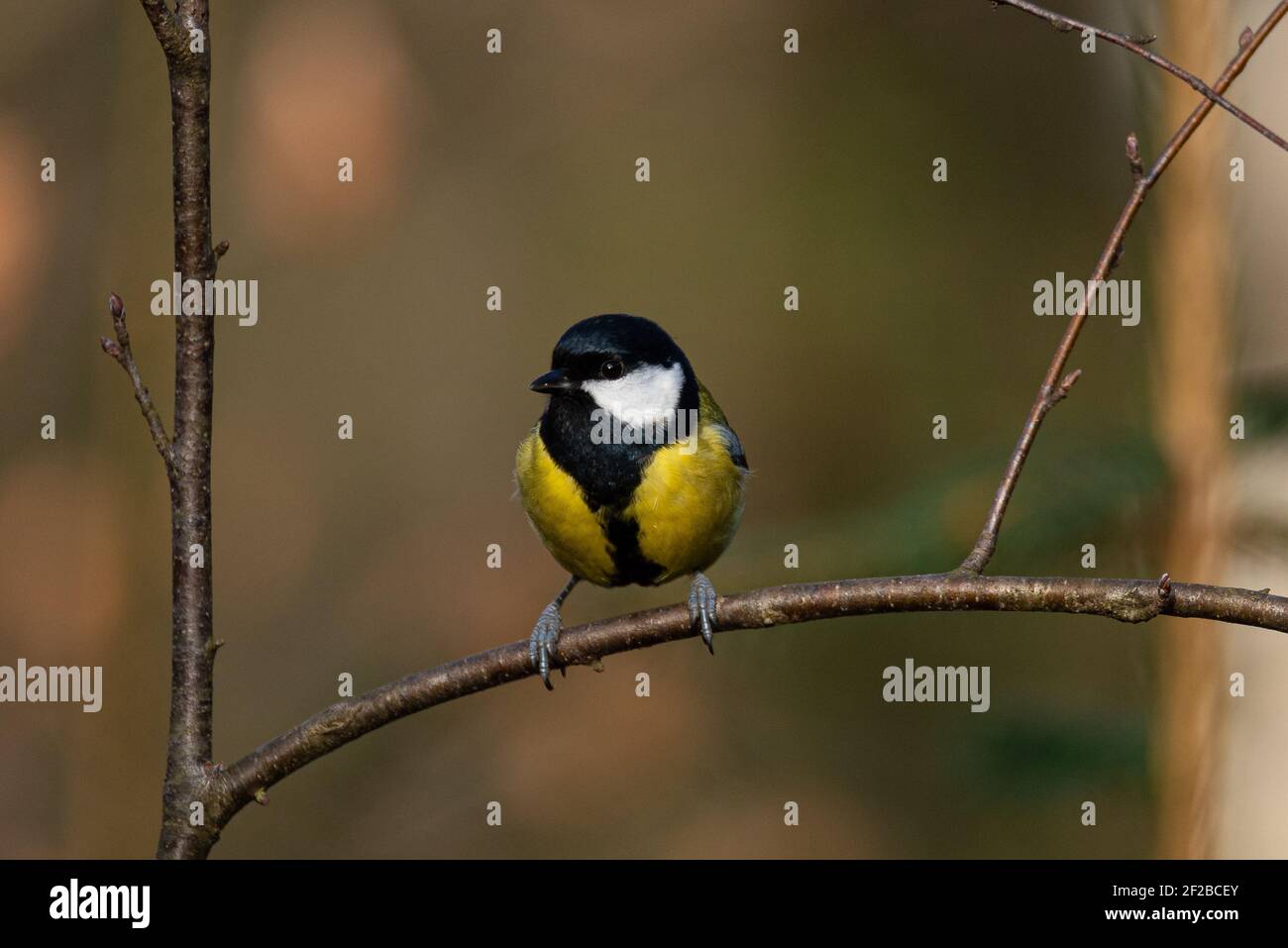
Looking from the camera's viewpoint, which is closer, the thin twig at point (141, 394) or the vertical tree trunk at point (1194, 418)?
the thin twig at point (141, 394)

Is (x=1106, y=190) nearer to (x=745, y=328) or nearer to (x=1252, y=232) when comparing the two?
(x=745, y=328)

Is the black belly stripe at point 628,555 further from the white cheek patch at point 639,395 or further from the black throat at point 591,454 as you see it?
the white cheek patch at point 639,395

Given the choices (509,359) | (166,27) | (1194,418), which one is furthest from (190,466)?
(509,359)

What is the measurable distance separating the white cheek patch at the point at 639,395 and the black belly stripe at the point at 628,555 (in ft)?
0.85

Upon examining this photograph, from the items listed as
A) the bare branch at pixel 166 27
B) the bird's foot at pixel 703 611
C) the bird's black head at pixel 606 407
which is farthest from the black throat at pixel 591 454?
the bare branch at pixel 166 27

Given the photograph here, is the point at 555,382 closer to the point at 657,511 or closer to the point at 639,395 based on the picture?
the point at 639,395

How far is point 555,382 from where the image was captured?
3109 mm

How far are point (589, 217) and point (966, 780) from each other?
131 inches

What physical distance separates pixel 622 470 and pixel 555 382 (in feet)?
0.87

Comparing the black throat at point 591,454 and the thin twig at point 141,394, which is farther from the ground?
the black throat at point 591,454

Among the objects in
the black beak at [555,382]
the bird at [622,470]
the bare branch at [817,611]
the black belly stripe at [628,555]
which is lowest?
the bare branch at [817,611]

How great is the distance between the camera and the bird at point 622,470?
10.0 feet

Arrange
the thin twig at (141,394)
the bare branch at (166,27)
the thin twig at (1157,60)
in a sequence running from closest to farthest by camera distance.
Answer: the thin twig at (1157,60), the bare branch at (166,27), the thin twig at (141,394)

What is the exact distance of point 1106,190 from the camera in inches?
199
